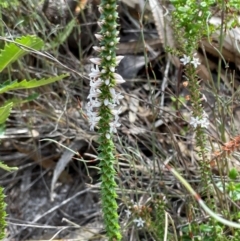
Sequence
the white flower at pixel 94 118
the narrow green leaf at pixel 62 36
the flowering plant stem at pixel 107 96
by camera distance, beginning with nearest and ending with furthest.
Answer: the flowering plant stem at pixel 107 96, the white flower at pixel 94 118, the narrow green leaf at pixel 62 36

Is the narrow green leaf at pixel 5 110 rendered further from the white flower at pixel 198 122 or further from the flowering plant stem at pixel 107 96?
the white flower at pixel 198 122

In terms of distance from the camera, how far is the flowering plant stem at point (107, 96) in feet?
3.51

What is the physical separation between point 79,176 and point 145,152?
301 mm

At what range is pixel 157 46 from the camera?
2.43 metres

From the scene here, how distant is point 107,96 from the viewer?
1147mm

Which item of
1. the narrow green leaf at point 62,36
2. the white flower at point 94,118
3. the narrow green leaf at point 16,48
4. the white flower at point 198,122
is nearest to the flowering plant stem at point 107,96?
the white flower at point 94,118

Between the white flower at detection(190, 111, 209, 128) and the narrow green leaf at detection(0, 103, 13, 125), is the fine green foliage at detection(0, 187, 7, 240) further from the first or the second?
the white flower at detection(190, 111, 209, 128)

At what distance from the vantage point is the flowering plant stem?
3.51 ft

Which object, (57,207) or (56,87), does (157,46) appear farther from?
(57,207)

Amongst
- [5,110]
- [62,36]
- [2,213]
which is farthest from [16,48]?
[62,36]

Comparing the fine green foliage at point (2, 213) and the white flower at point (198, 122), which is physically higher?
the white flower at point (198, 122)

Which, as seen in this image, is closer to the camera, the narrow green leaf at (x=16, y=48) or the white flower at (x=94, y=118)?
the white flower at (x=94, y=118)

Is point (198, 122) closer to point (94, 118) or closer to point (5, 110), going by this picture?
point (94, 118)

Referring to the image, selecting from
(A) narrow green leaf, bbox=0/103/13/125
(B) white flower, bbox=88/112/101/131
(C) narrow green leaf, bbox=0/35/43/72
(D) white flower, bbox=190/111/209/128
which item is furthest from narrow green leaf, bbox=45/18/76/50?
(B) white flower, bbox=88/112/101/131
